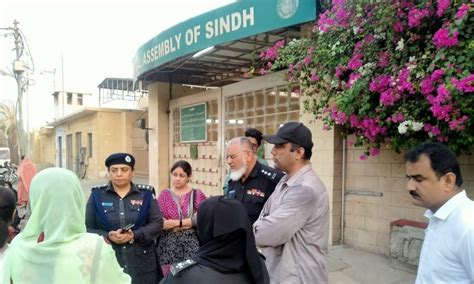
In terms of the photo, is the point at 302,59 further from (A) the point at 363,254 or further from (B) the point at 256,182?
(A) the point at 363,254

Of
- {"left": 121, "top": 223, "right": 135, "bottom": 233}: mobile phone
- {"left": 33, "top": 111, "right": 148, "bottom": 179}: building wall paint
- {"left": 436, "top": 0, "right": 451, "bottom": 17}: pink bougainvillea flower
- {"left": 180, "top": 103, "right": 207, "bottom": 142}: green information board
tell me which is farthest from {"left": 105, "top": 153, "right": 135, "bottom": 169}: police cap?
{"left": 33, "top": 111, "right": 148, "bottom": 179}: building wall paint

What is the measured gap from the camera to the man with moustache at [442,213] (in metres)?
1.47

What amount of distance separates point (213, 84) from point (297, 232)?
8.09 m

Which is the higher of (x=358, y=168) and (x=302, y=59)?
(x=302, y=59)

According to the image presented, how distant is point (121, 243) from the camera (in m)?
2.78

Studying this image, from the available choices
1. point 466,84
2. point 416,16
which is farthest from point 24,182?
point 466,84

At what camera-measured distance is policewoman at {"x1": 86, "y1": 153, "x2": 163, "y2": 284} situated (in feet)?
9.24

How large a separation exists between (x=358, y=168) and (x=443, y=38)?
223 centimetres

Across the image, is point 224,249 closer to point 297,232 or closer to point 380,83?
point 297,232

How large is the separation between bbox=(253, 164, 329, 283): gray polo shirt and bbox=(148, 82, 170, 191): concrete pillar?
7.82 metres

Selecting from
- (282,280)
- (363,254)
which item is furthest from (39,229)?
(363,254)

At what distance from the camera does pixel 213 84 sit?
9.79 metres

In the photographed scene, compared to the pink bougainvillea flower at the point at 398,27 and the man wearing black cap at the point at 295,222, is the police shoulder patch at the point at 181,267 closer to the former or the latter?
the man wearing black cap at the point at 295,222

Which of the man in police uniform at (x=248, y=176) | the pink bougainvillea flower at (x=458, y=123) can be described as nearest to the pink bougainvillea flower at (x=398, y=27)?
the pink bougainvillea flower at (x=458, y=123)
